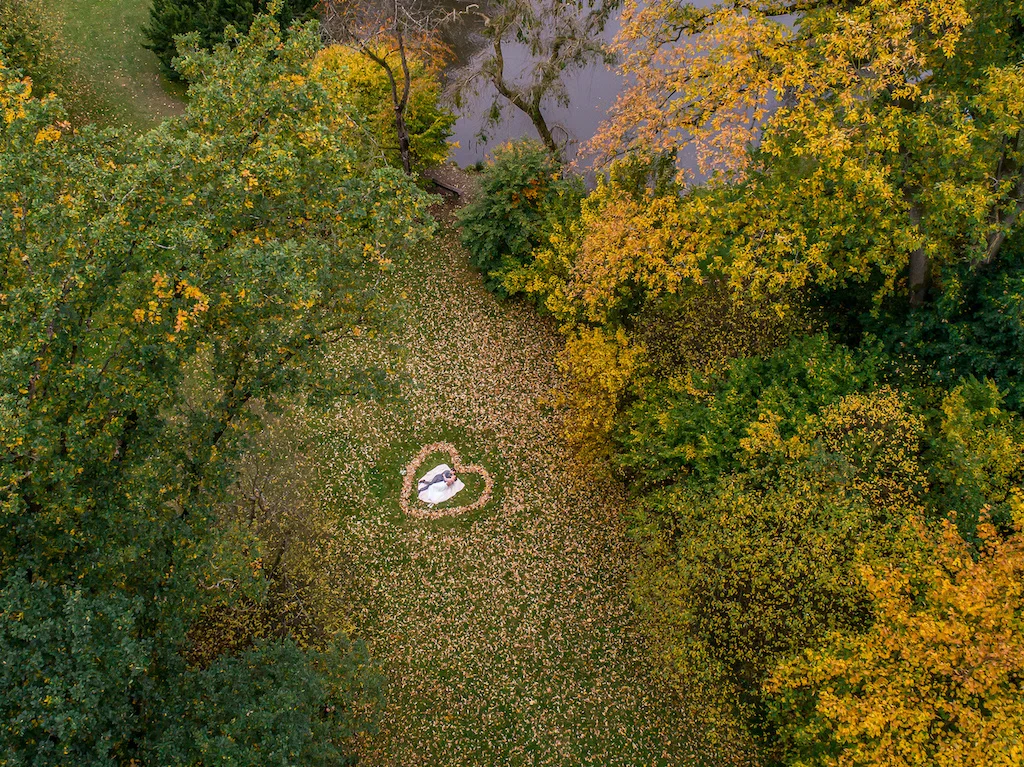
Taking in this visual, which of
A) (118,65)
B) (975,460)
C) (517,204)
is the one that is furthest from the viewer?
(118,65)

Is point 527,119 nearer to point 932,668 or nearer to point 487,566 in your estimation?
point 487,566

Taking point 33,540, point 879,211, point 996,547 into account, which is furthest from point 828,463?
point 33,540

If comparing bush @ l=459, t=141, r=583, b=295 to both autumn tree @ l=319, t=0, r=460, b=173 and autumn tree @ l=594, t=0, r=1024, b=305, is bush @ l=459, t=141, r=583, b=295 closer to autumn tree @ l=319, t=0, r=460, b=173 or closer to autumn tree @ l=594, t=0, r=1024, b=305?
autumn tree @ l=594, t=0, r=1024, b=305

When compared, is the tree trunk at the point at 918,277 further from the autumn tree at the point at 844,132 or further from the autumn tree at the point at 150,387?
the autumn tree at the point at 150,387

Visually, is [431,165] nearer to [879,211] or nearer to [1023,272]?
[879,211]

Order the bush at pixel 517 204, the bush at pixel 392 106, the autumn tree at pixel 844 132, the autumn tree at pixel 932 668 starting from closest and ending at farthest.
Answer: the autumn tree at pixel 932 668 → the autumn tree at pixel 844 132 → the bush at pixel 517 204 → the bush at pixel 392 106

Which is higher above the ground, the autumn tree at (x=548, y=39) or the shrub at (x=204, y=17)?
the shrub at (x=204, y=17)

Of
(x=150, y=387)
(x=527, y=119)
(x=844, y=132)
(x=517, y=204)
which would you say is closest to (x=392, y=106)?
(x=517, y=204)

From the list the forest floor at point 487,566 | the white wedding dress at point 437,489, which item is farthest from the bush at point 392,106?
the white wedding dress at point 437,489
